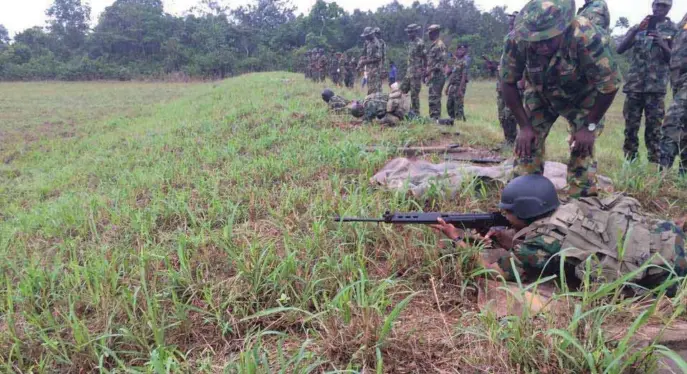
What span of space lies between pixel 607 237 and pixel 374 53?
8324 millimetres

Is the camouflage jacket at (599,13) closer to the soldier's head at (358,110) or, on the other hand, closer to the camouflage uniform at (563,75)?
the camouflage uniform at (563,75)

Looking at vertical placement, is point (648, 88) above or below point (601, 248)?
above

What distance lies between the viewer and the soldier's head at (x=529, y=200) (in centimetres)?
228

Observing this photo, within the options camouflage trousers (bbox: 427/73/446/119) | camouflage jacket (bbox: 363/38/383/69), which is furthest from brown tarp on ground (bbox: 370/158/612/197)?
camouflage jacket (bbox: 363/38/383/69)

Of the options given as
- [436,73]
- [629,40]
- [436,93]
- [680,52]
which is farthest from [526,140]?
[436,73]

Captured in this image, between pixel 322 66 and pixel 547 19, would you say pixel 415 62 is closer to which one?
pixel 547 19

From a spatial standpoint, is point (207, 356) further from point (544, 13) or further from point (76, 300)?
point (544, 13)

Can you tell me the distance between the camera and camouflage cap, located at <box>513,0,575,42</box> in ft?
8.36

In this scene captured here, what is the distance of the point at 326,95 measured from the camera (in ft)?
26.1

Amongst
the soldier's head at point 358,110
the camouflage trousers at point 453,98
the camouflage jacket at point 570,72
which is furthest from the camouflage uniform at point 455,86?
the camouflage jacket at point 570,72

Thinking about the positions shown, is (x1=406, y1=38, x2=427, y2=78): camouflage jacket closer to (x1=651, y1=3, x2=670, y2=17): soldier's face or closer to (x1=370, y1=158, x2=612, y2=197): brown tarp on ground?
(x1=651, y1=3, x2=670, y2=17): soldier's face

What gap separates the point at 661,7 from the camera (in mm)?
4262

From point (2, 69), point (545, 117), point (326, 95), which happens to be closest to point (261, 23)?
point (2, 69)

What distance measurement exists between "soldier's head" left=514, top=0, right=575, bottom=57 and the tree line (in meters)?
31.0
